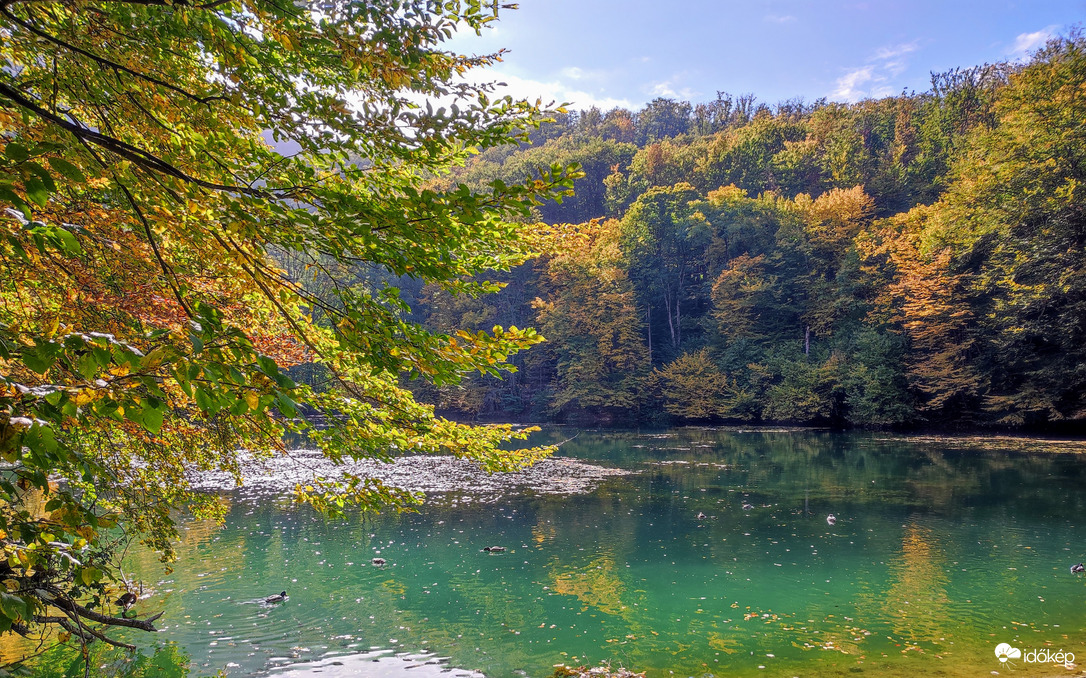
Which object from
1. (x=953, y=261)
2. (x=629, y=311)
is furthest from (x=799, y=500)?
(x=629, y=311)

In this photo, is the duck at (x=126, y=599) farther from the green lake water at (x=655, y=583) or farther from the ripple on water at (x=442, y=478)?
the ripple on water at (x=442, y=478)

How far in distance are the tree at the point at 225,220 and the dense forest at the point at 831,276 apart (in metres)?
26.5

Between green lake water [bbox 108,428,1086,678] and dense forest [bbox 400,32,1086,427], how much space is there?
12.3 meters

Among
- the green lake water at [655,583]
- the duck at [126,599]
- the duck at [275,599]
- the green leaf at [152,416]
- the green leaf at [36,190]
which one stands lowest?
the green lake water at [655,583]

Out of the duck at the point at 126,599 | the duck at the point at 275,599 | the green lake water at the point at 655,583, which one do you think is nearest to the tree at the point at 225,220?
the duck at the point at 126,599

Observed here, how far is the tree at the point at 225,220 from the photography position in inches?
93.8

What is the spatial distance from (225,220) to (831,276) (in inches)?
1698

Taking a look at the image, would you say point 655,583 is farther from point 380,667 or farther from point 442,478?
point 442,478

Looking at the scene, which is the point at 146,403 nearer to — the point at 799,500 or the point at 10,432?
the point at 10,432

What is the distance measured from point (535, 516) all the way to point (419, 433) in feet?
38.5

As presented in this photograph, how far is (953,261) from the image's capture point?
31047 mm

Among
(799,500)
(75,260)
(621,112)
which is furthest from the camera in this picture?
(621,112)

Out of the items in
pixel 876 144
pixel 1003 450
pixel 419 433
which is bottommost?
pixel 1003 450

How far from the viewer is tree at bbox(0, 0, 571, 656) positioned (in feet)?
7.82
